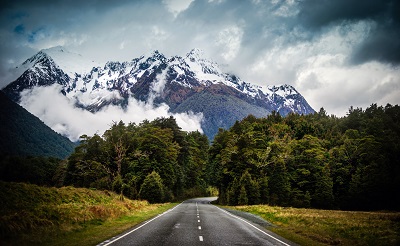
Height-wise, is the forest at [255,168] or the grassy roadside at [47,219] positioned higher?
the forest at [255,168]

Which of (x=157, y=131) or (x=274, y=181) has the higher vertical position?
(x=157, y=131)

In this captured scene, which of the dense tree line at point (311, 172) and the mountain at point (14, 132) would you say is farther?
the dense tree line at point (311, 172)

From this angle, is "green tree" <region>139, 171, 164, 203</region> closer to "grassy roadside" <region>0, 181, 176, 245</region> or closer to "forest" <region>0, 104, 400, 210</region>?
"forest" <region>0, 104, 400, 210</region>

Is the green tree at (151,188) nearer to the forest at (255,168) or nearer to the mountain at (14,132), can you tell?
the forest at (255,168)

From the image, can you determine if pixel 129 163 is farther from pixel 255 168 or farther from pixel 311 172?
pixel 311 172

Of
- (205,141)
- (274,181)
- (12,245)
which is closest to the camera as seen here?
(12,245)

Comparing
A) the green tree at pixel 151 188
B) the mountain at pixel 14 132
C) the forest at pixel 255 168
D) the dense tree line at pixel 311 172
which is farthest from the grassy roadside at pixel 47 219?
the dense tree line at pixel 311 172

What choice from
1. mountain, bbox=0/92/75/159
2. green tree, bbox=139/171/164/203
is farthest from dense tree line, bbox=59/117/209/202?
mountain, bbox=0/92/75/159

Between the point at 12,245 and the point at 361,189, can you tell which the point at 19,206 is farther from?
the point at 361,189

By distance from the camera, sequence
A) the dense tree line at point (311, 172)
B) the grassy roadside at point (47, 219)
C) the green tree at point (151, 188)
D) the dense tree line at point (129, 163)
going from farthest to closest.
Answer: the dense tree line at point (311, 172) → the dense tree line at point (129, 163) → the green tree at point (151, 188) → the grassy roadside at point (47, 219)

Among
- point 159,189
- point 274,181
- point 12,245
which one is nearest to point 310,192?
point 274,181

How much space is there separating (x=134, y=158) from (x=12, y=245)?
4852 cm

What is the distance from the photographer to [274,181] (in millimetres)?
65375

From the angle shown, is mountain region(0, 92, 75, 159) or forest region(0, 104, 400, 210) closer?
mountain region(0, 92, 75, 159)
